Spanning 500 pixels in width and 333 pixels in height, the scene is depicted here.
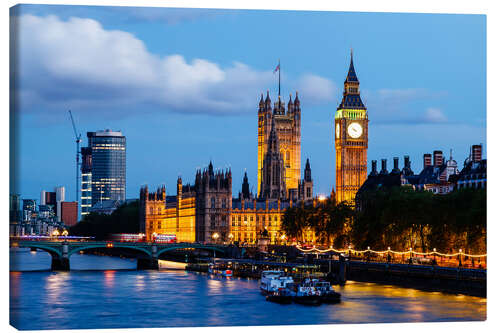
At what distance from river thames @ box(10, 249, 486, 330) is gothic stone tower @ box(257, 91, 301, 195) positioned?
92860 mm

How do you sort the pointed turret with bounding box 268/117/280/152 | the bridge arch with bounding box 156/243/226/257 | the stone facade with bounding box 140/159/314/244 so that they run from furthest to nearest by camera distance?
1. the pointed turret with bounding box 268/117/280/152
2. the stone facade with bounding box 140/159/314/244
3. the bridge arch with bounding box 156/243/226/257

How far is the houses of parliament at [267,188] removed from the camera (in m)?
124

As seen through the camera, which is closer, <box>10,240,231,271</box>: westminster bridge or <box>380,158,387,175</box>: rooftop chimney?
<box>10,240,231,271</box>: westminster bridge

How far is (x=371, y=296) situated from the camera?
176ft

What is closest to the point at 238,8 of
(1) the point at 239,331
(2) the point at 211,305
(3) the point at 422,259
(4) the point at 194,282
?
(1) the point at 239,331

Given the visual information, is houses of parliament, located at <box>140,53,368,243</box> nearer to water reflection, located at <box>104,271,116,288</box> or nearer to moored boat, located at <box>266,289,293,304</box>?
water reflection, located at <box>104,271,116,288</box>

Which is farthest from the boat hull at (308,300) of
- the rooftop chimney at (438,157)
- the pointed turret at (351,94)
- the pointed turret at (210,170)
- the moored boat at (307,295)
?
the pointed turret at (210,170)

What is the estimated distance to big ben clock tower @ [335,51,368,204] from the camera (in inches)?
4838

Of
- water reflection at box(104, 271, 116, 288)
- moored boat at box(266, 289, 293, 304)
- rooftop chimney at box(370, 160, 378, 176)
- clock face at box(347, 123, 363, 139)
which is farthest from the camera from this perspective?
clock face at box(347, 123, 363, 139)

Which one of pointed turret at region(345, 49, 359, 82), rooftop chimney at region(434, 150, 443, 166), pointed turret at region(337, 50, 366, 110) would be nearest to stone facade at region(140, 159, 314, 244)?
pointed turret at region(337, 50, 366, 110)

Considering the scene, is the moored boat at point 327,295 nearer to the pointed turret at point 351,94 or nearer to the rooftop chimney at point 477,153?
the rooftop chimney at point 477,153

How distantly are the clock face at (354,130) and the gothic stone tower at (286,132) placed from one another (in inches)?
1344
